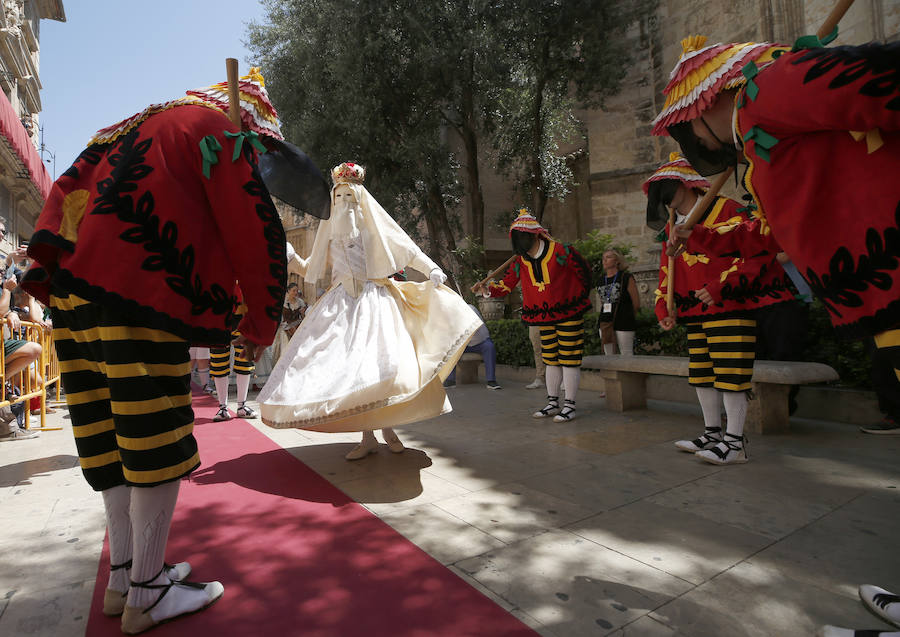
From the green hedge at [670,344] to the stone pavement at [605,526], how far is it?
0.66 m

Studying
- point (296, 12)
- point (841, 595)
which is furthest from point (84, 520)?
point (296, 12)

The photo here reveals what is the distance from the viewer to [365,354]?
3510mm

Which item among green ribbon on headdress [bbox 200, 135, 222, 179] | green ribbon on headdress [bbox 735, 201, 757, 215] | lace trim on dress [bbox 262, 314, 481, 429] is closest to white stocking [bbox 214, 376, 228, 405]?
lace trim on dress [bbox 262, 314, 481, 429]

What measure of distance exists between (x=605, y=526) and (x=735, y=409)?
66.9 inches

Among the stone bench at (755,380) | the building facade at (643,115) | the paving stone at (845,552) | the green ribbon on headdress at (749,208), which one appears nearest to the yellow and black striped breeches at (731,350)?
the green ribbon on headdress at (749,208)

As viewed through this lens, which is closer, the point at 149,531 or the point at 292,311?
the point at 149,531

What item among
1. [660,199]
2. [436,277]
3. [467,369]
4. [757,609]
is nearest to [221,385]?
[436,277]

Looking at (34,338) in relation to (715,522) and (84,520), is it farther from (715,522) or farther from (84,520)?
(715,522)

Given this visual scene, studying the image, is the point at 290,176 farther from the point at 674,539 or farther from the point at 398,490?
the point at 674,539

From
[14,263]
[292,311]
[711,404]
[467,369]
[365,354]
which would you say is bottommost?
[467,369]

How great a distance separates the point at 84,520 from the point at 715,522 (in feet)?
11.3

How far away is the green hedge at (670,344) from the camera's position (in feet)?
16.3

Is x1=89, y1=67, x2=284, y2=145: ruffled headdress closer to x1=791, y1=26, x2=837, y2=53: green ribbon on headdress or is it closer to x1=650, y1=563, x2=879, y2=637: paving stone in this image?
x1=791, y1=26, x2=837, y2=53: green ribbon on headdress

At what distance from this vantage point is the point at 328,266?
457cm
